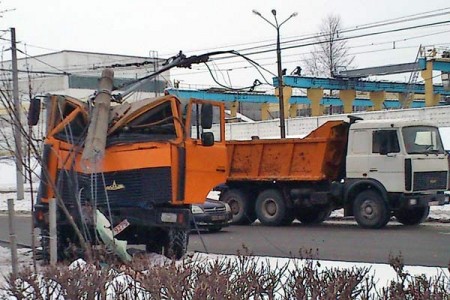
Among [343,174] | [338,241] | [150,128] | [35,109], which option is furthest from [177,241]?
[343,174]

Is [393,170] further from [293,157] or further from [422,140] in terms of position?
[293,157]

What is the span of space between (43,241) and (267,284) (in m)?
7.29

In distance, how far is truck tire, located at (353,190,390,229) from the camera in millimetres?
19656

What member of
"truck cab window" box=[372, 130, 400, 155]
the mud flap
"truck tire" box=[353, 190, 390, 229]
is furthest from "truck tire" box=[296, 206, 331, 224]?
the mud flap

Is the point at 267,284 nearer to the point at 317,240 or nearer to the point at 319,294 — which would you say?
the point at 319,294

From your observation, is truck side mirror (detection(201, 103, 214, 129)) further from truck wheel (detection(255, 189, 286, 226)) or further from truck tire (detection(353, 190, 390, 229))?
truck wheel (detection(255, 189, 286, 226))

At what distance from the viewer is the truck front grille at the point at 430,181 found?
771 inches

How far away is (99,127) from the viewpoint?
37.5 feet

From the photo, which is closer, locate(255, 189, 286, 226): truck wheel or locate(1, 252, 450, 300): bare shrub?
locate(1, 252, 450, 300): bare shrub

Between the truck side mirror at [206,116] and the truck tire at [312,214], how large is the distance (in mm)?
9737

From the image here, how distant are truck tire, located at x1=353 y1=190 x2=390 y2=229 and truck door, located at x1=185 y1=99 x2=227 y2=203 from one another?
780 cm

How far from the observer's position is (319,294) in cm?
572

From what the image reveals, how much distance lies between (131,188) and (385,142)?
9.49 m

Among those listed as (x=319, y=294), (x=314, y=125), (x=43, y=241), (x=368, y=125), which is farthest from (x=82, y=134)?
(x=314, y=125)
